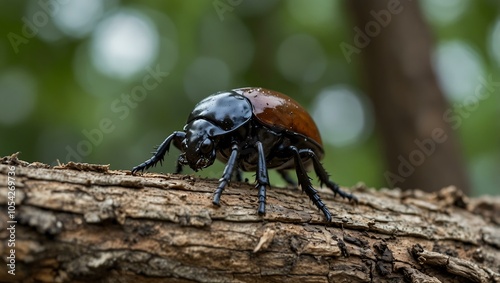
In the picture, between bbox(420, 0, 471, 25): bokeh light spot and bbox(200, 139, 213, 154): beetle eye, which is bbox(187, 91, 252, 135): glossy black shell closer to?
bbox(200, 139, 213, 154): beetle eye

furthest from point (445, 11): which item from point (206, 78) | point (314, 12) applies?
point (206, 78)

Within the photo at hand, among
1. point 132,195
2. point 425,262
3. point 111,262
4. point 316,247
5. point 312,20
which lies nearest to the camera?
point 111,262

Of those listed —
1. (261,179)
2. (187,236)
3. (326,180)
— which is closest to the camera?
(187,236)

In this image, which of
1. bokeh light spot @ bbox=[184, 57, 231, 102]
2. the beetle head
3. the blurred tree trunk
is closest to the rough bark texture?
the beetle head

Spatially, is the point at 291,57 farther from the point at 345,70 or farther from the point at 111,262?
the point at 111,262

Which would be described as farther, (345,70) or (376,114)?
(345,70)

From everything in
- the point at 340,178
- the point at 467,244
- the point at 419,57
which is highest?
the point at 419,57

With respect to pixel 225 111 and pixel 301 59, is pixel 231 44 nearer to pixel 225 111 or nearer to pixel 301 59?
pixel 301 59

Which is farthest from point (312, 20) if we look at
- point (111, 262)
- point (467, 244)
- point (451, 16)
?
point (111, 262)
